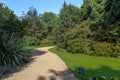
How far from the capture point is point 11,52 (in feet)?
60.7

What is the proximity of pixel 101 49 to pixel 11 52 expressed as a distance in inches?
422

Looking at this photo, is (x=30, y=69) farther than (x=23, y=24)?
No

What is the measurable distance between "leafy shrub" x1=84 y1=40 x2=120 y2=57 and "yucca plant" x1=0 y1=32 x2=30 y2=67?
30.4 feet

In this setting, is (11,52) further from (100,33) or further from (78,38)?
(78,38)

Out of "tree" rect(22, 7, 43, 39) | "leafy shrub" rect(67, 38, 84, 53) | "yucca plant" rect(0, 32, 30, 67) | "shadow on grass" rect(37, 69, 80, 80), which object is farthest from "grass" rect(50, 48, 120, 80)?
"tree" rect(22, 7, 43, 39)

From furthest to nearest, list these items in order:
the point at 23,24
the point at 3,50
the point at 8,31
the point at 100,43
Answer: the point at 100,43 → the point at 23,24 → the point at 8,31 → the point at 3,50

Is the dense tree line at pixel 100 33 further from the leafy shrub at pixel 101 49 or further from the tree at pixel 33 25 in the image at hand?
the tree at pixel 33 25

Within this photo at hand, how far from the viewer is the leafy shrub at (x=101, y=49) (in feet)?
81.9

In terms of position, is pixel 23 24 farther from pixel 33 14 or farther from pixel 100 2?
pixel 33 14

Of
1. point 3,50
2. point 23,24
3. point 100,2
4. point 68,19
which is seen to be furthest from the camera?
point 68,19

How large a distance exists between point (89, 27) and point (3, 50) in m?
13.6

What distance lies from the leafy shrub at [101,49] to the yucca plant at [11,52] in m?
9.26

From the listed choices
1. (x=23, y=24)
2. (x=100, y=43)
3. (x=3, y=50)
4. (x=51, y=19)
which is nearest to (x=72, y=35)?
(x=100, y=43)

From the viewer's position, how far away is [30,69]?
16.0 metres
